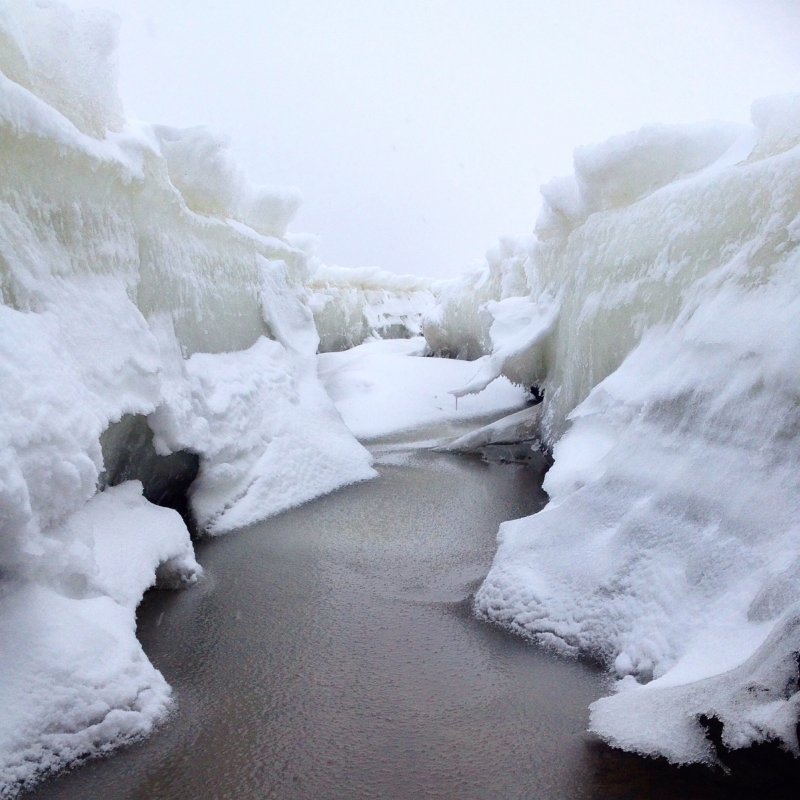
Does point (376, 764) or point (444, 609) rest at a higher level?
point (444, 609)

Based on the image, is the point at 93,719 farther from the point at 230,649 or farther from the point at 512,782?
the point at 512,782

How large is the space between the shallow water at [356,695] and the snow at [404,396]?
7185 millimetres

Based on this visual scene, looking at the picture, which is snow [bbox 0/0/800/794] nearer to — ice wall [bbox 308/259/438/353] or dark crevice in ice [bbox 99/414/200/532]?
dark crevice in ice [bbox 99/414/200/532]

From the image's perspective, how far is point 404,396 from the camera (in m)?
14.7

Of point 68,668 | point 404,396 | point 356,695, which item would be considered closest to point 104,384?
point 68,668

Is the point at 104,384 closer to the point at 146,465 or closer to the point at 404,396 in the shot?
A: the point at 146,465

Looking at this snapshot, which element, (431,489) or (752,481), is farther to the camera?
(431,489)

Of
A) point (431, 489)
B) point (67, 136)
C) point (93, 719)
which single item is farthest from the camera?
point (431, 489)

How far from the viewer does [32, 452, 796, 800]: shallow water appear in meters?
2.72

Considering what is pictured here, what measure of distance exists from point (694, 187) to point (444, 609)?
5041mm

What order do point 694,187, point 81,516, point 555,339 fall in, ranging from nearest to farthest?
point 81,516 → point 694,187 → point 555,339

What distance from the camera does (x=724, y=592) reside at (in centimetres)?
325

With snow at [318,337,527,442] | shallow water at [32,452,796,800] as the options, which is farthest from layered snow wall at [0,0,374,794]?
snow at [318,337,527,442]

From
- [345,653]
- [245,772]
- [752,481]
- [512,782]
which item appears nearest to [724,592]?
[752,481]
